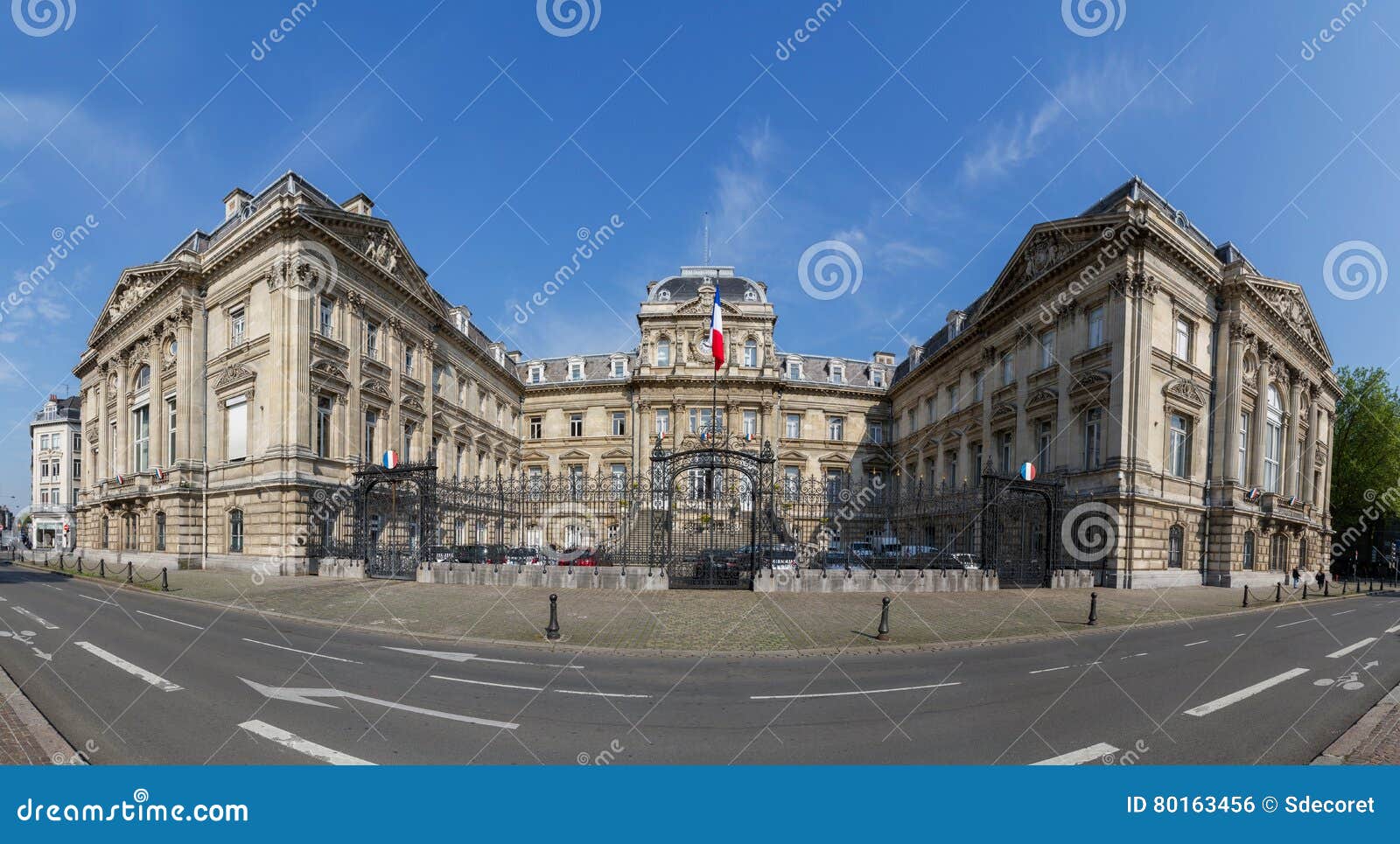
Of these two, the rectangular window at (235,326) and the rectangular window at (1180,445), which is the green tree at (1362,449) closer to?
the rectangular window at (1180,445)

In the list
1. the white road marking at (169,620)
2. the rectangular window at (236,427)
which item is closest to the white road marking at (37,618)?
the white road marking at (169,620)

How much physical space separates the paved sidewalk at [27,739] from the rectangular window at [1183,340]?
3807 cm

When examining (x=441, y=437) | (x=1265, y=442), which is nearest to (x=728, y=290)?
(x=441, y=437)

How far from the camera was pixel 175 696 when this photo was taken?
7852mm

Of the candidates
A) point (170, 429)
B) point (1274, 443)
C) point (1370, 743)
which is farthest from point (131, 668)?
point (1274, 443)

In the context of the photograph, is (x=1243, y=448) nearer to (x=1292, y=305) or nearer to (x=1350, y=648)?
(x=1292, y=305)

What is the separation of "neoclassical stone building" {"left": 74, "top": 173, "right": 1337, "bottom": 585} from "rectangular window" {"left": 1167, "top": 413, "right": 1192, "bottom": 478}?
146mm

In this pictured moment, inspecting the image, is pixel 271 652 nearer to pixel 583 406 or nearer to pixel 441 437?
pixel 441 437

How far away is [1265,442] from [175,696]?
47.4m

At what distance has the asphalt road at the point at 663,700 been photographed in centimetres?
631

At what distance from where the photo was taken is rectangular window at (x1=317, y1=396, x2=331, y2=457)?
28.8 metres

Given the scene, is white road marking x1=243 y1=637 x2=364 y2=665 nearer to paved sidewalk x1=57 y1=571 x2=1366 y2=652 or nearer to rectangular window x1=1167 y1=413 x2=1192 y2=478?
paved sidewalk x1=57 y1=571 x2=1366 y2=652

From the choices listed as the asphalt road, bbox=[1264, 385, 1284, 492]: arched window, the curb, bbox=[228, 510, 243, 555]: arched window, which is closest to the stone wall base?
the curb

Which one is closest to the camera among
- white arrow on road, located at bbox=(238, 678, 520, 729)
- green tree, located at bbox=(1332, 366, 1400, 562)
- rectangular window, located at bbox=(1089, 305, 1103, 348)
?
white arrow on road, located at bbox=(238, 678, 520, 729)
